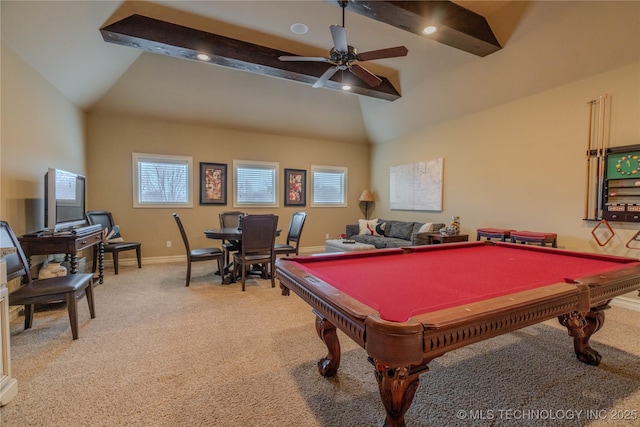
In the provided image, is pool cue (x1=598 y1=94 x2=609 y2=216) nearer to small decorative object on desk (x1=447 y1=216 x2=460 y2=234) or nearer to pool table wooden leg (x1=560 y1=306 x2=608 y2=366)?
small decorative object on desk (x1=447 y1=216 x2=460 y2=234)

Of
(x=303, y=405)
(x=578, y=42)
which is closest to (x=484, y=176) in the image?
(x=578, y=42)

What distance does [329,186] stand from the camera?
716 centimetres

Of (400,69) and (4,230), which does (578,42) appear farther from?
(4,230)

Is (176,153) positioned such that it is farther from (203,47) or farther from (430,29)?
(430,29)

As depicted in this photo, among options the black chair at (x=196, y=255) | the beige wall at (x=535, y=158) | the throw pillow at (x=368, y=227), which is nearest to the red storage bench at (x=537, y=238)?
the beige wall at (x=535, y=158)

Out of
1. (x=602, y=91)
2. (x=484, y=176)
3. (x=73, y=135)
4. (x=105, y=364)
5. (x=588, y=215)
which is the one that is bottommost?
(x=105, y=364)

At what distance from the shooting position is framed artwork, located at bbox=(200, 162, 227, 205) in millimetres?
5870

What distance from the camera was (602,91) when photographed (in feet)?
11.1

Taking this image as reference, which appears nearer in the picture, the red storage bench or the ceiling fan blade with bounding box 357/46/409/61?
the ceiling fan blade with bounding box 357/46/409/61

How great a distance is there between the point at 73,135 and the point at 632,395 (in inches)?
273

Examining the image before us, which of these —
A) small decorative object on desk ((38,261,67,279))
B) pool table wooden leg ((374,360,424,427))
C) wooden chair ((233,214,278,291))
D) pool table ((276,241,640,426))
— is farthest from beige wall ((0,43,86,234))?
pool table wooden leg ((374,360,424,427))

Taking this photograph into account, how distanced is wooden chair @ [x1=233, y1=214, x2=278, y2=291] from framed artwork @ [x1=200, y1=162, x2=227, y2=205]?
2343mm

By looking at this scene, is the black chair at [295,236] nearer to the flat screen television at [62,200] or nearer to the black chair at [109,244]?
the black chair at [109,244]

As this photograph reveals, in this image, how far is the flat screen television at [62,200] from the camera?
3180 millimetres
